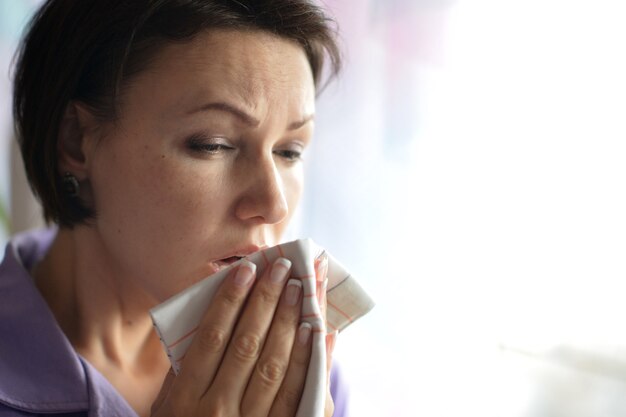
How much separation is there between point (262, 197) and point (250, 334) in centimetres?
23

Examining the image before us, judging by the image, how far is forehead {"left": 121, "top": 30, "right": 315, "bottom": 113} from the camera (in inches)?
39.9

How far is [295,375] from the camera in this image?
95 cm

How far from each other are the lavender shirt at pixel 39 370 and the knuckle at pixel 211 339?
0.84ft

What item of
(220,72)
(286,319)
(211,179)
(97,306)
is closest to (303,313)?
(286,319)

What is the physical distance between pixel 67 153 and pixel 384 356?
2.62ft

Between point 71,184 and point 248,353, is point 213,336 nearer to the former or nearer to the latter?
point 248,353

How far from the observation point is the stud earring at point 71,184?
119 cm

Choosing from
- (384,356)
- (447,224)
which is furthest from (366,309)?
(384,356)

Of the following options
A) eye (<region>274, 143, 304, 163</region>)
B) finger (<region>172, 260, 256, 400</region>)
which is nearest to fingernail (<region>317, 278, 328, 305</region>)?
finger (<region>172, 260, 256, 400</region>)

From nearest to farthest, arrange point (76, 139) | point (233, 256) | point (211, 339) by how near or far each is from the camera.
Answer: point (211, 339), point (233, 256), point (76, 139)

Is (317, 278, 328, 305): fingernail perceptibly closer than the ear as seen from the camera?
Yes

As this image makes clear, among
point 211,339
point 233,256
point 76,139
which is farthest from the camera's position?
point 76,139

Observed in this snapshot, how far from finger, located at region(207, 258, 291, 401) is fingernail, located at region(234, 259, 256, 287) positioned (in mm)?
19

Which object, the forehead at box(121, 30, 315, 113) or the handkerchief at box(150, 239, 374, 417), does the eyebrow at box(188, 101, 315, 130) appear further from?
the handkerchief at box(150, 239, 374, 417)
